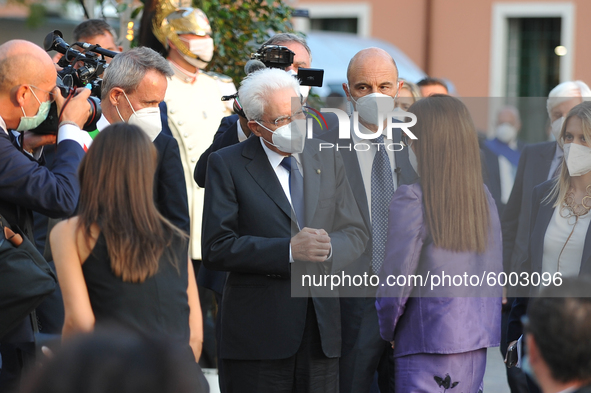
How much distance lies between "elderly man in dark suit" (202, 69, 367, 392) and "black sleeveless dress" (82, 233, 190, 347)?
45 centimetres

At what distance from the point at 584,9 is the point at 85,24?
15.5 metres

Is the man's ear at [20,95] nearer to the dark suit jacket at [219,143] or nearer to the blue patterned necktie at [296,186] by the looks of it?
the dark suit jacket at [219,143]

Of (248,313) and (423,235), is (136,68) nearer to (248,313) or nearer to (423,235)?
(248,313)

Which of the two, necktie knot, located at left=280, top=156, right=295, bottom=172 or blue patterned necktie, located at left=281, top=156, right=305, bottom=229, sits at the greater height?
necktie knot, located at left=280, top=156, right=295, bottom=172

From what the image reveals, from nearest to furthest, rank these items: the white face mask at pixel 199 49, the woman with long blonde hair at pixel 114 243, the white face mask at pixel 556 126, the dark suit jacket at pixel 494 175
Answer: the woman with long blonde hair at pixel 114 243 < the white face mask at pixel 556 126 < the white face mask at pixel 199 49 < the dark suit jacket at pixel 494 175

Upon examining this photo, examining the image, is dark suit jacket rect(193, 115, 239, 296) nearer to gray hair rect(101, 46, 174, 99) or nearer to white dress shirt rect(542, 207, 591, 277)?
gray hair rect(101, 46, 174, 99)

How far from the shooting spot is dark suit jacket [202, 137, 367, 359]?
345 centimetres

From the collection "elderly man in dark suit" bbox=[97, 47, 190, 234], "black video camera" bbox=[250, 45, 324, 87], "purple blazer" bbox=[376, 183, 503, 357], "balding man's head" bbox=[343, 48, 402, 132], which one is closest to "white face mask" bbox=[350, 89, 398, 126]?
"balding man's head" bbox=[343, 48, 402, 132]

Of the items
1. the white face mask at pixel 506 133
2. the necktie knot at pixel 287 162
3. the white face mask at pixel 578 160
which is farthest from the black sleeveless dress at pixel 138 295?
the white face mask at pixel 506 133

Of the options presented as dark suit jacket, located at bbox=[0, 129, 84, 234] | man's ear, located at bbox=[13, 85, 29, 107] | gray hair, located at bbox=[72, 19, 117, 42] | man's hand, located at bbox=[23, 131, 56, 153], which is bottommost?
dark suit jacket, located at bbox=[0, 129, 84, 234]

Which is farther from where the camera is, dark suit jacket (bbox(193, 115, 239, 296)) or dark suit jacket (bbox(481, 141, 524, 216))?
dark suit jacket (bbox(481, 141, 524, 216))

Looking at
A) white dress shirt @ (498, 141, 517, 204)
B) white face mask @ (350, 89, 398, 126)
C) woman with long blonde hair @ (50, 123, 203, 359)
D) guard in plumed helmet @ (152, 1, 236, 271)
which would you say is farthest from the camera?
white dress shirt @ (498, 141, 517, 204)

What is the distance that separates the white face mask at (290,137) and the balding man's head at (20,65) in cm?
97

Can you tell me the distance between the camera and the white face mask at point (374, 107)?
4.04m
